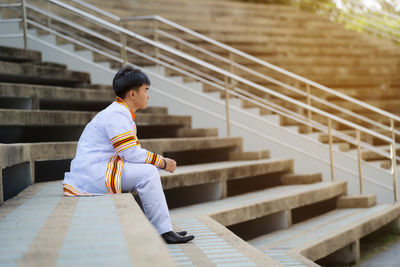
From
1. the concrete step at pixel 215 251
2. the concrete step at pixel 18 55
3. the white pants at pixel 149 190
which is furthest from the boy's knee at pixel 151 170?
the concrete step at pixel 18 55

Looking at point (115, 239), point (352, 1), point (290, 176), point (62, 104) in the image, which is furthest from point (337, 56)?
point (115, 239)

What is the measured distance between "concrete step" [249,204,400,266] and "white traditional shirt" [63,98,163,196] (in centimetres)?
126

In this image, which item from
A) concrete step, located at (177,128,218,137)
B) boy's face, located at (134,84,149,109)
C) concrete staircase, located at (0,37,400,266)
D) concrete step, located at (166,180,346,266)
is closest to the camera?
concrete staircase, located at (0,37,400,266)

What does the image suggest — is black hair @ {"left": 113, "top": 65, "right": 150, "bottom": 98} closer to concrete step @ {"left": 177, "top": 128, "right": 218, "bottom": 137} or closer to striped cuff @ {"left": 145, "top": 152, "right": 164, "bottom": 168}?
striped cuff @ {"left": 145, "top": 152, "right": 164, "bottom": 168}

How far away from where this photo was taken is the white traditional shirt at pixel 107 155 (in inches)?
135

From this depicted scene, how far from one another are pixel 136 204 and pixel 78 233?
770mm

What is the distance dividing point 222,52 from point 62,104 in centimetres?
376

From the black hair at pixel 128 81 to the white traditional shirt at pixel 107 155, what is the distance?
0.07m

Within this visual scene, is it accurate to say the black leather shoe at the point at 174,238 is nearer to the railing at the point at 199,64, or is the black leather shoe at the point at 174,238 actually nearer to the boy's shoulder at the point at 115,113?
the boy's shoulder at the point at 115,113

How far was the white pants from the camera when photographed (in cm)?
336

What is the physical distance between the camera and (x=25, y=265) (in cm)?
174

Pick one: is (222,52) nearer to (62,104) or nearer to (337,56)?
(337,56)

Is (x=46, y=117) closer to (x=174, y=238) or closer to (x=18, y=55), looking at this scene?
(x=18, y=55)

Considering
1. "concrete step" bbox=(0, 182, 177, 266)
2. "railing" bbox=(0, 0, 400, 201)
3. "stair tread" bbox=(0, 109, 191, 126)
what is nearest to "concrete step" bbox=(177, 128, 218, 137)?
"railing" bbox=(0, 0, 400, 201)
